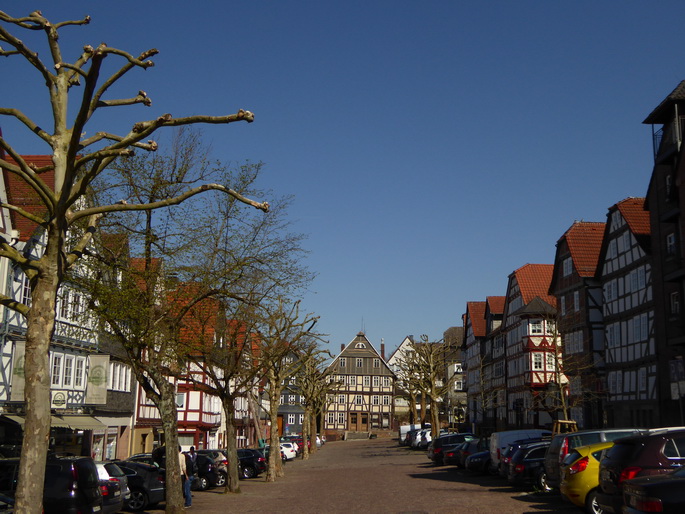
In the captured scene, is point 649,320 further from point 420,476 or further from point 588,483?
point 588,483

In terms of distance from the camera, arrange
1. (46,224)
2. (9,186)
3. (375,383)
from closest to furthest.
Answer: (46,224)
(9,186)
(375,383)

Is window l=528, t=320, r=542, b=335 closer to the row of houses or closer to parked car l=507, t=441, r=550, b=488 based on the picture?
the row of houses

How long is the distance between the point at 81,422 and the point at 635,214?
30.3 meters

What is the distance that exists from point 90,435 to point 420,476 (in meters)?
14.9

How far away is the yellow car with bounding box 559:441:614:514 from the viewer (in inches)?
687

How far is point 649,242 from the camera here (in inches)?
1703

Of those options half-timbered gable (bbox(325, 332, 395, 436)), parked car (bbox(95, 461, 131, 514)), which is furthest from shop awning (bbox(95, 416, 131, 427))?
half-timbered gable (bbox(325, 332, 395, 436))

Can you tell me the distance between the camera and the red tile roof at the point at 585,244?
51.7 m

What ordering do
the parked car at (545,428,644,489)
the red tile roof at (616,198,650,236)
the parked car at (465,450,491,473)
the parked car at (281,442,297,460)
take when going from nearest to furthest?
1. the parked car at (545,428,644,489)
2. the parked car at (465,450,491,473)
3. the red tile roof at (616,198,650,236)
4. the parked car at (281,442,297,460)

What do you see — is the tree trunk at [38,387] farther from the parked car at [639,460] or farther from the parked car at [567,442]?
the parked car at [567,442]

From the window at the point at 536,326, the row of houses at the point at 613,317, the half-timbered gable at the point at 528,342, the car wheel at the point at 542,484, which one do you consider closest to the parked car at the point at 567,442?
the car wheel at the point at 542,484

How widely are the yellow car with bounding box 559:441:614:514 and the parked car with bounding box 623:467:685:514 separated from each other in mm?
6390

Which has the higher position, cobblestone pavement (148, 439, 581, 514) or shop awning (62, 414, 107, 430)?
shop awning (62, 414, 107, 430)

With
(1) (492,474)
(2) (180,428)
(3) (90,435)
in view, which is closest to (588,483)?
(1) (492,474)
